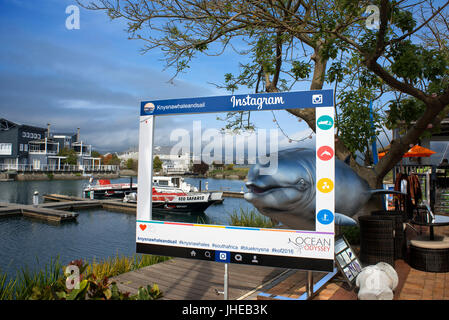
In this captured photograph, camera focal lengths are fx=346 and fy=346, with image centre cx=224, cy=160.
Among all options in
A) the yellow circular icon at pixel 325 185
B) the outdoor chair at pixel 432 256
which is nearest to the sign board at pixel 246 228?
the yellow circular icon at pixel 325 185

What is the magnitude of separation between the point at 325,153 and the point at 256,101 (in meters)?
0.84

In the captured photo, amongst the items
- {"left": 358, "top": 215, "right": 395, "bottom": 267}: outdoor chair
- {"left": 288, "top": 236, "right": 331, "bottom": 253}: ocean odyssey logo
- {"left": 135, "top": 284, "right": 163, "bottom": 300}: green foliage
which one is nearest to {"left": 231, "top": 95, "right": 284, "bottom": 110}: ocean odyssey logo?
{"left": 288, "top": 236, "right": 331, "bottom": 253}: ocean odyssey logo

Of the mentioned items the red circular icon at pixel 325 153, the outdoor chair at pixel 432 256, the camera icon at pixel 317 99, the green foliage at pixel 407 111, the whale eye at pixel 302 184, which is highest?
the green foliage at pixel 407 111

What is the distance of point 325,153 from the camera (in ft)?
10.3

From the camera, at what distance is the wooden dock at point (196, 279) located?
4.49m

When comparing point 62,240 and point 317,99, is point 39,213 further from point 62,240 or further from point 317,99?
point 317,99

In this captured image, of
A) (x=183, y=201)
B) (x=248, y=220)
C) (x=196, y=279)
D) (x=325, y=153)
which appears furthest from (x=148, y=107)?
(x=183, y=201)

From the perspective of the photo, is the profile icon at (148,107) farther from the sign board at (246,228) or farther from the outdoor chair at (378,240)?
the outdoor chair at (378,240)

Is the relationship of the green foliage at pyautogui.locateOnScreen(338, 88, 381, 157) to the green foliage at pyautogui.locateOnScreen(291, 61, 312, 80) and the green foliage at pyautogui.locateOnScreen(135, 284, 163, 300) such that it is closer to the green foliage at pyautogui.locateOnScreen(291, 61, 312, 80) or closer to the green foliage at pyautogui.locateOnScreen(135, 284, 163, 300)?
the green foliage at pyautogui.locateOnScreen(291, 61, 312, 80)

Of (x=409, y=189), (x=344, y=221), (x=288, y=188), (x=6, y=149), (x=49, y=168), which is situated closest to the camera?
(x=288, y=188)

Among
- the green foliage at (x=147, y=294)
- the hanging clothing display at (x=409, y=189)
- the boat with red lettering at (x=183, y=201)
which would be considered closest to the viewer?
the green foliage at (x=147, y=294)

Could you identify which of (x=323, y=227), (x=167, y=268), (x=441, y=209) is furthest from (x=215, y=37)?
(x=441, y=209)
